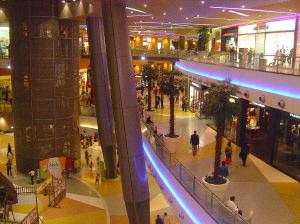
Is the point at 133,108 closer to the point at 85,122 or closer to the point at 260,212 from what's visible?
the point at 260,212

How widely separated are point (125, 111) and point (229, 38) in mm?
26511

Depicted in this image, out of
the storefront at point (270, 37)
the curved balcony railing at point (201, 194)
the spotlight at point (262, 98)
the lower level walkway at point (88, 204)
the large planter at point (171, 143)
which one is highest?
the storefront at point (270, 37)

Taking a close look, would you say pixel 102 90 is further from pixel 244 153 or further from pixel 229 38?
pixel 229 38

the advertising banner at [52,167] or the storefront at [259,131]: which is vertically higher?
the storefront at [259,131]

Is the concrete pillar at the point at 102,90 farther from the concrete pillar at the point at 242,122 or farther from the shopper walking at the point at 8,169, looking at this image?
the concrete pillar at the point at 242,122

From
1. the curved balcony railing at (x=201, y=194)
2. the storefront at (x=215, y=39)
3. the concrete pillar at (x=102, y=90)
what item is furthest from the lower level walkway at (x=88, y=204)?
the storefront at (x=215, y=39)

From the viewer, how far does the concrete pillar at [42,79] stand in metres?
21.4

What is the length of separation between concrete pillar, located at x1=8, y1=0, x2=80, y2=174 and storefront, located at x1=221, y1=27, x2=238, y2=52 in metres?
18.7

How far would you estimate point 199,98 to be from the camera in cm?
3316

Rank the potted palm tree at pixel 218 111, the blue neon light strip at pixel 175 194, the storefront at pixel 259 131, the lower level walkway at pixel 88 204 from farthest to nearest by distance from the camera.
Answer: the storefront at pixel 259 131 → the lower level walkway at pixel 88 204 → the potted palm tree at pixel 218 111 → the blue neon light strip at pixel 175 194

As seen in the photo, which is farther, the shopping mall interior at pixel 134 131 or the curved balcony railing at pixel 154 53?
the curved balcony railing at pixel 154 53

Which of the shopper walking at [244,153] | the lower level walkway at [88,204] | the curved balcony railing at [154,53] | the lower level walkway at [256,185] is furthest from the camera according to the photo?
the curved balcony railing at [154,53]

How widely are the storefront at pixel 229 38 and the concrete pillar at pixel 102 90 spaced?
58.7 feet

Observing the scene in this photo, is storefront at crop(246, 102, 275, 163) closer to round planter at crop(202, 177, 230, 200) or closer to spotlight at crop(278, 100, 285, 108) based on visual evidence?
spotlight at crop(278, 100, 285, 108)
